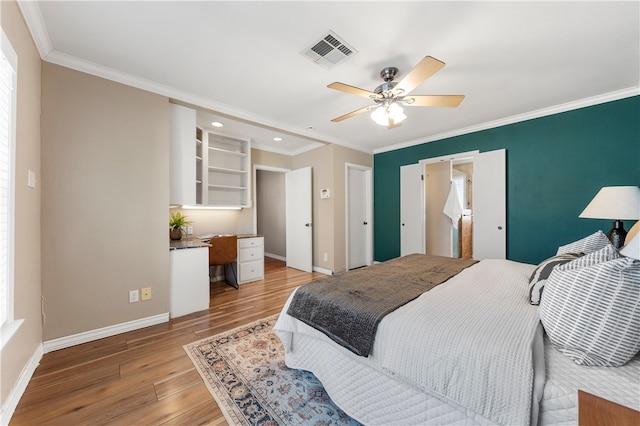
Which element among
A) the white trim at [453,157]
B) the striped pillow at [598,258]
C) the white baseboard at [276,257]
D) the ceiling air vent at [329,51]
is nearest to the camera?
the striped pillow at [598,258]

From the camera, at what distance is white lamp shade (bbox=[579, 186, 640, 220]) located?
2.21 meters

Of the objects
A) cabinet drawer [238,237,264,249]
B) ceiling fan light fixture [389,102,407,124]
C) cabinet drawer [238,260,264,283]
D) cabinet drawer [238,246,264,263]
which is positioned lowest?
cabinet drawer [238,260,264,283]

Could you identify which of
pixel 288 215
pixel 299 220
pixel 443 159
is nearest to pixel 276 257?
pixel 288 215

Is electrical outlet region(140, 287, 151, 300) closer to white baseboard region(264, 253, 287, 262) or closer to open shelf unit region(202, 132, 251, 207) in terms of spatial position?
open shelf unit region(202, 132, 251, 207)

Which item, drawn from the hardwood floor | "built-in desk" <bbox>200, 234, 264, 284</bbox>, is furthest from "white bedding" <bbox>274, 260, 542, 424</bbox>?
"built-in desk" <bbox>200, 234, 264, 284</bbox>

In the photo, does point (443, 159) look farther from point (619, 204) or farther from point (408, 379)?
point (408, 379)

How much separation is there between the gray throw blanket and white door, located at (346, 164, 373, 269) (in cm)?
256

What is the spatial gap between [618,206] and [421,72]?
7.53 ft

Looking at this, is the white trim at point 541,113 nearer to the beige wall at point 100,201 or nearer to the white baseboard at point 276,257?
the white baseboard at point 276,257

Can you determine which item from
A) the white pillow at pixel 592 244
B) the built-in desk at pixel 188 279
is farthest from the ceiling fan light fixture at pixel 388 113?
the built-in desk at pixel 188 279

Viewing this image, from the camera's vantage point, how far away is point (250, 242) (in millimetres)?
4055

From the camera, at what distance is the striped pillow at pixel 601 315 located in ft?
2.83

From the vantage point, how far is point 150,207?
98.2 inches

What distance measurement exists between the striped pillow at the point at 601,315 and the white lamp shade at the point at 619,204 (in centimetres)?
202
